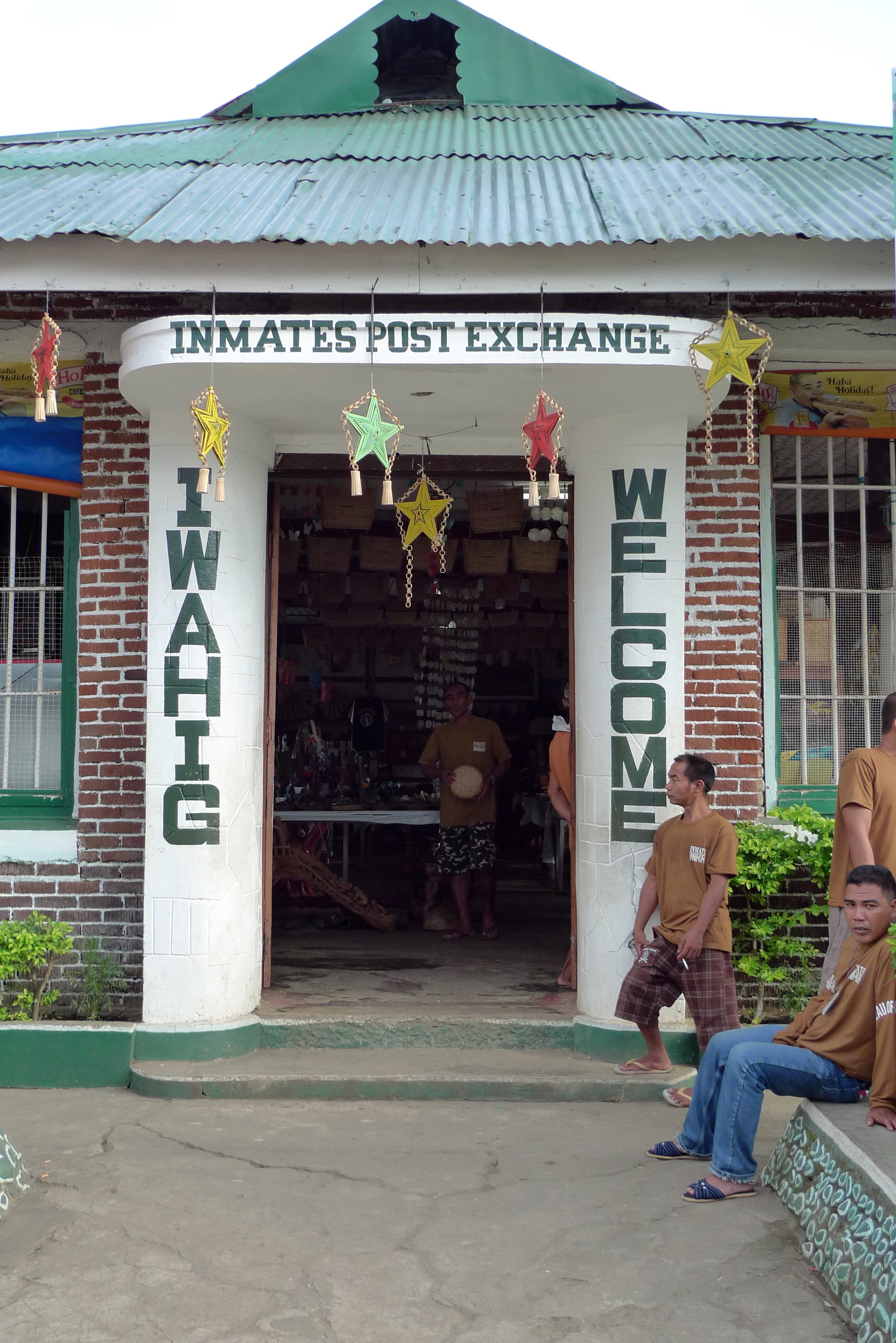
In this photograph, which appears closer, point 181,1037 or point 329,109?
point 181,1037

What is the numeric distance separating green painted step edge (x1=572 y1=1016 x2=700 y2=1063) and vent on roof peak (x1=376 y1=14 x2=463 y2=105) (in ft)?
23.8

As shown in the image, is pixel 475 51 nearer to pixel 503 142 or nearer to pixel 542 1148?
pixel 503 142

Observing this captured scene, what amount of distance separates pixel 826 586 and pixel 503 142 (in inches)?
142

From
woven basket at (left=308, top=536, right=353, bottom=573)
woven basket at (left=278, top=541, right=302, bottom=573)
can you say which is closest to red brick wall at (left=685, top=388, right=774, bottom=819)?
woven basket at (left=308, top=536, right=353, bottom=573)

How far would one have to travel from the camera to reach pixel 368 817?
376 inches

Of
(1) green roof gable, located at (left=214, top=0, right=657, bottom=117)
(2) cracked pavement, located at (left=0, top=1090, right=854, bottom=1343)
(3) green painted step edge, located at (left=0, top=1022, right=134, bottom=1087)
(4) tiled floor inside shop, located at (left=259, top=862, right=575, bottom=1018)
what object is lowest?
(2) cracked pavement, located at (left=0, top=1090, right=854, bottom=1343)

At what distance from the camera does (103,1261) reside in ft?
13.7

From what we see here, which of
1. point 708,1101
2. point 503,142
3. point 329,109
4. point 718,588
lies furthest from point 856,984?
point 329,109

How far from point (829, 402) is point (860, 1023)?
3.98 metres

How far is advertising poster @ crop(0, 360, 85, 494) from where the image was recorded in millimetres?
6945

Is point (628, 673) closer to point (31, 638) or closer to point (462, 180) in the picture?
point (462, 180)

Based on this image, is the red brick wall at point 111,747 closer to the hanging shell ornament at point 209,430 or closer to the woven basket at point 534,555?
the hanging shell ornament at point 209,430

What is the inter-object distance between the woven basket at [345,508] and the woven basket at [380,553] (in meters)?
0.95

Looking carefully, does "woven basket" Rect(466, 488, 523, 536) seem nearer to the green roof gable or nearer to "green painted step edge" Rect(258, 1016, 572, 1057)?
the green roof gable
